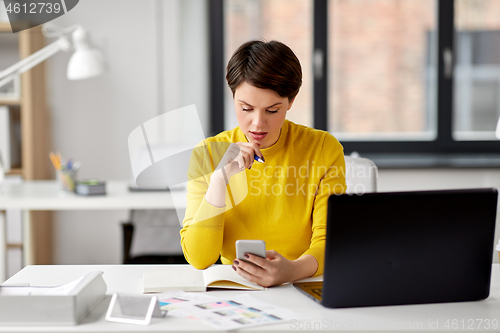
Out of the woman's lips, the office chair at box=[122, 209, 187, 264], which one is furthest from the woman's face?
the office chair at box=[122, 209, 187, 264]

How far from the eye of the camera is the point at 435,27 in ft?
10.6

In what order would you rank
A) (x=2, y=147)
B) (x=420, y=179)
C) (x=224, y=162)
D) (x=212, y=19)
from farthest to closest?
(x=212, y=19) → (x=420, y=179) → (x=2, y=147) → (x=224, y=162)

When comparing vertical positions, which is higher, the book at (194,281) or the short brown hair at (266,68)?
the short brown hair at (266,68)

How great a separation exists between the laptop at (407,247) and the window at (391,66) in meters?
2.33

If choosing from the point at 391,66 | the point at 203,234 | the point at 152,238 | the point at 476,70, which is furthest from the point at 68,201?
the point at 476,70

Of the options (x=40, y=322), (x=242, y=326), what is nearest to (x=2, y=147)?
(x=40, y=322)

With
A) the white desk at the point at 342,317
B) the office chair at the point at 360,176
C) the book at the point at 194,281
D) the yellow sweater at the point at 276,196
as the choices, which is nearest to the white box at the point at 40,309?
the white desk at the point at 342,317

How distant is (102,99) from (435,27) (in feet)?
6.68

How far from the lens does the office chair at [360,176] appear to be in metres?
1.53

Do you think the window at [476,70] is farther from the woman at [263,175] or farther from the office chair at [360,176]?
the woman at [263,175]

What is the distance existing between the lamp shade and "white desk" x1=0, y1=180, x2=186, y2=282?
561 mm

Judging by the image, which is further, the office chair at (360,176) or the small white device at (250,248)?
the office chair at (360,176)

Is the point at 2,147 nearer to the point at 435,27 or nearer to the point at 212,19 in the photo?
the point at 212,19

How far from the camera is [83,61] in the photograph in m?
2.47
